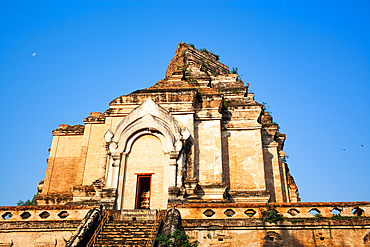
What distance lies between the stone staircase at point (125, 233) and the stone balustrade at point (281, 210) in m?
1.30

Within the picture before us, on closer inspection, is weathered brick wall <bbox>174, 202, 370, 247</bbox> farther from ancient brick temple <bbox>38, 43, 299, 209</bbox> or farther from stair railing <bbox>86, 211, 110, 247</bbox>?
ancient brick temple <bbox>38, 43, 299, 209</bbox>

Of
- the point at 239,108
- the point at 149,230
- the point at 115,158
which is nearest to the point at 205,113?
the point at 239,108

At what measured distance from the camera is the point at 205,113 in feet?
58.0

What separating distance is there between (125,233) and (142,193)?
5195 millimetres

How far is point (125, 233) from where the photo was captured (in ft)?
37.7

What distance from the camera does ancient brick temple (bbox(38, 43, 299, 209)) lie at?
15.3m

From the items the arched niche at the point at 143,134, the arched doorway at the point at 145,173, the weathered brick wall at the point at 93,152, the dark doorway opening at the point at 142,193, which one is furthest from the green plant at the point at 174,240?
the weathered brick wall at the point at 93,152

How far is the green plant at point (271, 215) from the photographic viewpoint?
11.5 m

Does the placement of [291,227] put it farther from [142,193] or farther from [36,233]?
[36,233]

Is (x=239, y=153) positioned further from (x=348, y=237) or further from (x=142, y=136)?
(x=348, y=237)

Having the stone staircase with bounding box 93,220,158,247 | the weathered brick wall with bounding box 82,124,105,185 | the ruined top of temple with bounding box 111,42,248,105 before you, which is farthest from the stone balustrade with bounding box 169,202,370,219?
the ruined top of temple with bounding box 111,42,248,105

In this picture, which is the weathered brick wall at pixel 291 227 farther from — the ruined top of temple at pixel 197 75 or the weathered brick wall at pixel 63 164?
the weathered brick wall at pixel 63 164

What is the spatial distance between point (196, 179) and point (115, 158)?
361 cm

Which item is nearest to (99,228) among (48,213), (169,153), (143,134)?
(48,213)
